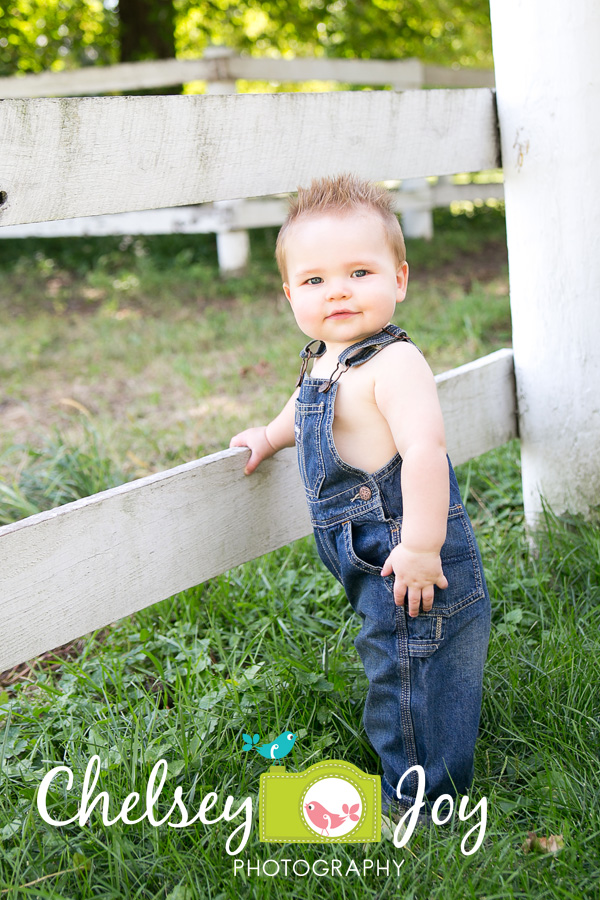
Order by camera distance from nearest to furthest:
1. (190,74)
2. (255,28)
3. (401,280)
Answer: (401,280) → (190,74) → (255,28)

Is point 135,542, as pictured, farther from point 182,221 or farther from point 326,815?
point 182,221

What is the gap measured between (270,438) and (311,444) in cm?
28

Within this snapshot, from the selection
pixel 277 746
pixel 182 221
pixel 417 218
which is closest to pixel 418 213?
pixel 417 218

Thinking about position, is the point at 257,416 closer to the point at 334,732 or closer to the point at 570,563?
the point at 570,563

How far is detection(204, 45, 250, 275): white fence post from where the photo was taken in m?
6.72

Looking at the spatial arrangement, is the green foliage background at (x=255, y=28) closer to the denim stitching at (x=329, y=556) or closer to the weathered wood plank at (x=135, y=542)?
the weathered wood plank at (x=135, y=542)

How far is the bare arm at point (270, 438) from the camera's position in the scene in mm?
1837

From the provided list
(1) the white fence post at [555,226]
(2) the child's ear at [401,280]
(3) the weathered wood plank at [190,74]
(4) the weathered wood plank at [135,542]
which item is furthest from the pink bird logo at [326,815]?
(3) the weathered wood plank at [190,74]

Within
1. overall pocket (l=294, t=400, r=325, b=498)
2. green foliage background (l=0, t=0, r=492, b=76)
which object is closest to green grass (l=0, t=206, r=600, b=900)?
overall pocket (l=294, t=400, r=325, b=498)

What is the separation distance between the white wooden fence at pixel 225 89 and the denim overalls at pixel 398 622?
17.3 feet

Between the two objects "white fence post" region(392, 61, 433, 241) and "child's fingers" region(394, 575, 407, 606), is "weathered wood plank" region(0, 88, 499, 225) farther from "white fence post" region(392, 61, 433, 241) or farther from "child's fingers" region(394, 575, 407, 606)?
"white fence post" region(392, 61, 433, 241)

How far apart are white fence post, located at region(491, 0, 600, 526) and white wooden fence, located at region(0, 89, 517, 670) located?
A: 5.4 inches

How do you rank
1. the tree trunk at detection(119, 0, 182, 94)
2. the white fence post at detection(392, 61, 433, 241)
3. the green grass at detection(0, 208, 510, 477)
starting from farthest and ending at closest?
1. the tree trunk at detection(119, 0, 182, 94)
2. the white fence post at detection(392, 61, 433, 241)
3. the green grass at detection(0, 208, 510, 477)

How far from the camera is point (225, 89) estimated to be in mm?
6875
